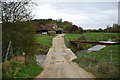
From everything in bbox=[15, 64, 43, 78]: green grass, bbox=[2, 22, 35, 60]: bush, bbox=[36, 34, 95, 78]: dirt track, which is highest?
bbox=[2, 22, 35, 60]: bush

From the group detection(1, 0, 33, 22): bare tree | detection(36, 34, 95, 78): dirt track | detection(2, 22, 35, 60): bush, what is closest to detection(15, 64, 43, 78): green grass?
detection(36, 34, 95, 78): dirt track

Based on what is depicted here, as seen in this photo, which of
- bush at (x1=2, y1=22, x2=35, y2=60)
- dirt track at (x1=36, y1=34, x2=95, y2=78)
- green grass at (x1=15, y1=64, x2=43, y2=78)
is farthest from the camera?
bush at (x1=2, y1=22, x2=35, y2=60)

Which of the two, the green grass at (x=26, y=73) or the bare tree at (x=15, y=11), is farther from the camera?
the bare tree at (x=15, y=11)

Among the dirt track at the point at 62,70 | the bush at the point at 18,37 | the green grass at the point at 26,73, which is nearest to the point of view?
the green grass at the point at 26,73

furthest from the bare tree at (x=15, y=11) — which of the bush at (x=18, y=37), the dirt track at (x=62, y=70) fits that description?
the dirt track at (x=62, y=70)

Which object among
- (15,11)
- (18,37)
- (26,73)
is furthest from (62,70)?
(15,11)

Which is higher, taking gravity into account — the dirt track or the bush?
the bush

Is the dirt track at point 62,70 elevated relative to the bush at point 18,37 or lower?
lower

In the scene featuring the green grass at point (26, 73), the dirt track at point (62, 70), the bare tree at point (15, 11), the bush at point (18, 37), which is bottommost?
the dirt track at point (62, 70)

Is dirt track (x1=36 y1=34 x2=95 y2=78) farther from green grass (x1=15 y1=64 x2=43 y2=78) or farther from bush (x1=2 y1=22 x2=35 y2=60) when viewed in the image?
bush (x1=2 y1=22 x2=35 y2=60)

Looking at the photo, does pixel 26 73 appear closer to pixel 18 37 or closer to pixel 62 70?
pixel 62 70

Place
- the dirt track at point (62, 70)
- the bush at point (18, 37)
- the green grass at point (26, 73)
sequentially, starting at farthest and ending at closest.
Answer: the bush at point (18, 37)
the dirt track at point (62, 70)
the green grass at point (26, 73)

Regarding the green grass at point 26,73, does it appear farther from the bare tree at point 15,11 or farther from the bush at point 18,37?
the bare tree at point 15,11

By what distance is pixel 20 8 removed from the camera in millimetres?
14328
